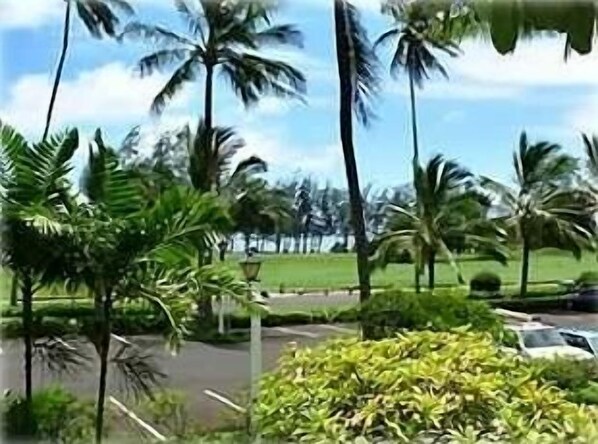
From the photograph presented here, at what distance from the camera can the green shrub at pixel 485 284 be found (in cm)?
225

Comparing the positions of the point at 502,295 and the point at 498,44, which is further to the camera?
the point at 502,295

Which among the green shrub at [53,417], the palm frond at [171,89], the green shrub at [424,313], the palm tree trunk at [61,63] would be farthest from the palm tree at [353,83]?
the green shrub at [53,417]

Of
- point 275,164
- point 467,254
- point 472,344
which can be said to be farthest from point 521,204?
point 275,164

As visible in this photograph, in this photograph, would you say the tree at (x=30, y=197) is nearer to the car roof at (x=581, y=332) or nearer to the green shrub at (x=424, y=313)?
the green shrub at (x=424, y=313)

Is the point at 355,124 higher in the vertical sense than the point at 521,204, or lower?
higher

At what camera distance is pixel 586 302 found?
2.28 metres

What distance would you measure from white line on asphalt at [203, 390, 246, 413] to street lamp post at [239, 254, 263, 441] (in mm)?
24

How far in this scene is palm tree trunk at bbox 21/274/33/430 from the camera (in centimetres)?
205

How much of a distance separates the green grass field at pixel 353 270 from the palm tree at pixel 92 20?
15.6 inches

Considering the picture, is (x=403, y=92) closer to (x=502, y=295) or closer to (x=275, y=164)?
(x=275, y=164)

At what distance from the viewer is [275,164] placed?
2143 millimetres

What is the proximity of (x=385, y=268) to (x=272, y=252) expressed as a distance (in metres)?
0.24

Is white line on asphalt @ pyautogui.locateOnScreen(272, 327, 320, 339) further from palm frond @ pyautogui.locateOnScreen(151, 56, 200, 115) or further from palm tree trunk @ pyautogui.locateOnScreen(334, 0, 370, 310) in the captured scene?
palm frond @ pyautogui.locateOnScreen(151, 56, 200, 115)

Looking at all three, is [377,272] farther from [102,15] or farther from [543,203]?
[102,15]
